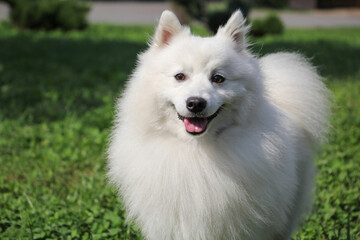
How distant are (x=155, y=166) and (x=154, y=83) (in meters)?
0.56

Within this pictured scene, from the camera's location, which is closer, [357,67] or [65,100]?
[65,100]

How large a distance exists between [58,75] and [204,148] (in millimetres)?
6504

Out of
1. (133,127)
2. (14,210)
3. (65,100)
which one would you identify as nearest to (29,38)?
(65,100)

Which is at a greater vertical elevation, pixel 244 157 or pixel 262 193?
pixel 244 157

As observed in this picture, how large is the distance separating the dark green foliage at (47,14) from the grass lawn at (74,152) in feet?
15.4

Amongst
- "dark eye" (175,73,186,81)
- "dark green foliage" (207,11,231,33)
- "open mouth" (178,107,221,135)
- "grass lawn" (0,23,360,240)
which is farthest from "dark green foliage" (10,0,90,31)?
"open mouth" (178,107,221,135)

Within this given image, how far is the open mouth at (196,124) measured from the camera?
3.00 m

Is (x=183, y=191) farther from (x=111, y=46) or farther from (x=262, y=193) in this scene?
(x=111, y=46)

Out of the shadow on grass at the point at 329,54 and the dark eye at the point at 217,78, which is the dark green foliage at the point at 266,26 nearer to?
the shadow on grass at the point at 329,54

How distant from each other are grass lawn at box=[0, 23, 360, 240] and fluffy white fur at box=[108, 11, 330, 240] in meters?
0.79

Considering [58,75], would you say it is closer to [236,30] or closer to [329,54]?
[236,30]

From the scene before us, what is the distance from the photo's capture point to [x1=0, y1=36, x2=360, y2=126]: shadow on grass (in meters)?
7.18

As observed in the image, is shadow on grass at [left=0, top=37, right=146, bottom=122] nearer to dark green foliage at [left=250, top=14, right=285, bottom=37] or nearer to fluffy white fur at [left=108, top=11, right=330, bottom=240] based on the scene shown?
fluffy white fur at [left=108, top=11, right=330, bottom=240]

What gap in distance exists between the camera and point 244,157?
3115 millimetres
